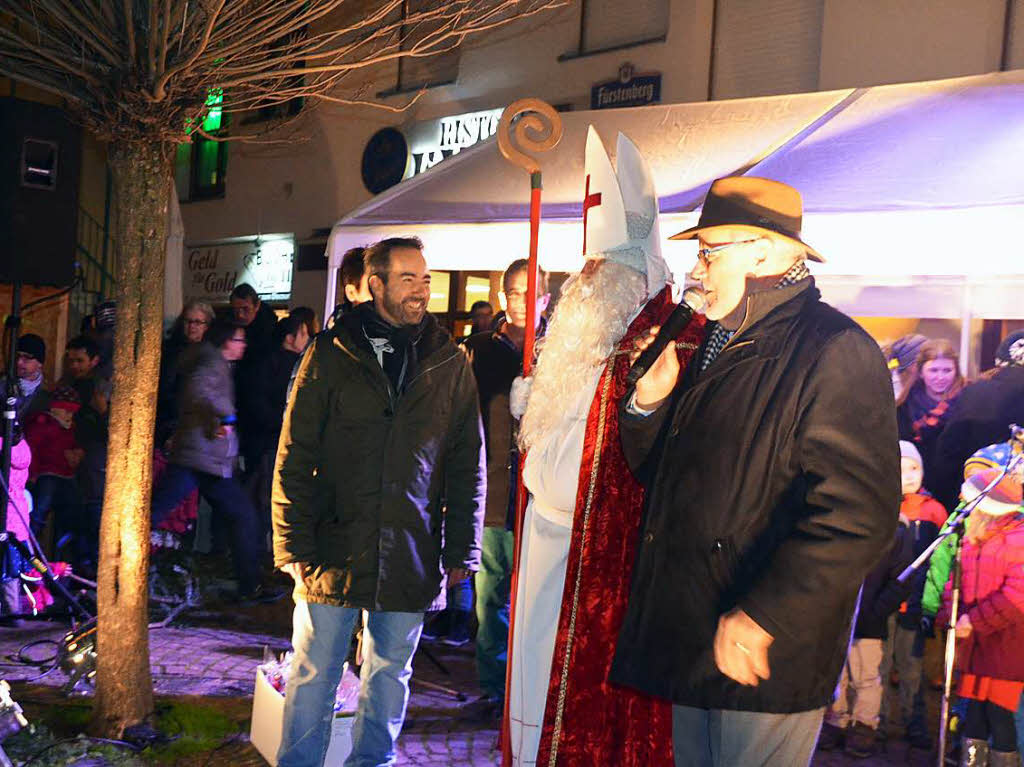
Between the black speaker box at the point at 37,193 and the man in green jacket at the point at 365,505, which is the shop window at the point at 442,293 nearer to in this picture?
the black speaker box at the point at 37,193

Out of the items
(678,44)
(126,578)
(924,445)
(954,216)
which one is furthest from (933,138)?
(678,44)

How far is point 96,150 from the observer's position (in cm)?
1934

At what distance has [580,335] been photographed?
3.31 metres

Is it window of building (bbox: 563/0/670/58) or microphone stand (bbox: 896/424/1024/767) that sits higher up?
window of building (bbox: 563/0/670/58)

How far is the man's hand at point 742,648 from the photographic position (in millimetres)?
2211

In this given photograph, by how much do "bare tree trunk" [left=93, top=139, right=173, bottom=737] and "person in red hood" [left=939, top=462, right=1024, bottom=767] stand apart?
3.42 meters

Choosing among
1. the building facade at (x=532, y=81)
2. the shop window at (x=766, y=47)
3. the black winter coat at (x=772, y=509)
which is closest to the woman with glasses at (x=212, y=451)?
the building facade at (x=532, y=81)

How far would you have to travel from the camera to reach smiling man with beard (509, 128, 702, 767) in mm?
3014

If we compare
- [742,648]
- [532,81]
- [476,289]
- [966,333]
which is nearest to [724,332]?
[742,648]

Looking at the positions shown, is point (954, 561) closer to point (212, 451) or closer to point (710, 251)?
point (710, 251)

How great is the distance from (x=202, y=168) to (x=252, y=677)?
570 inches

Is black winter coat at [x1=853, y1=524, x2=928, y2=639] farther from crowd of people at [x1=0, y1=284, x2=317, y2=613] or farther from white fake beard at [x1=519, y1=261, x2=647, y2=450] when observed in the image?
crowd of people at [x1=0, y1=284, x2=317, y2=613]

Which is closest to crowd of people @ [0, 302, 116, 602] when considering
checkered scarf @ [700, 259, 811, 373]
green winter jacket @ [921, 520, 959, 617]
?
green winter jacket @ [921, 520, 959, 617]

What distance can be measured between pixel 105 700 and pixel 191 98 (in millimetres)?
2532
